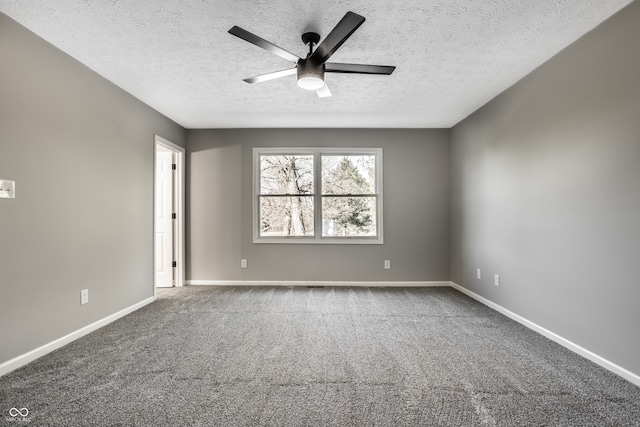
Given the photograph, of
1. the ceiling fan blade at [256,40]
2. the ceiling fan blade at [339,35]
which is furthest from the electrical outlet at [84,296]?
the ceiling fan blade at [339,35]

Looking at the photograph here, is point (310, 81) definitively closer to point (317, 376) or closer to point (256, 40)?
point (256, 40)

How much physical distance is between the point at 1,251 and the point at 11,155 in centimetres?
67

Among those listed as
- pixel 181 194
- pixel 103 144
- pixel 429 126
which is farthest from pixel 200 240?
pixel 429 126

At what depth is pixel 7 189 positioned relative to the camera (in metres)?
2.15

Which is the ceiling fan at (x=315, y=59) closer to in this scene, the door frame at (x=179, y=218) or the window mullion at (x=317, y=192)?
the window mullion at (x=317, y=192)

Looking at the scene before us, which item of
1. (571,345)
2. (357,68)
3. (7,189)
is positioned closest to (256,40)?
Result: (357,68)

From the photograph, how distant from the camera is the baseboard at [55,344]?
213 centimetres

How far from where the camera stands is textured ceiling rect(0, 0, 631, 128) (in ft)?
6.78

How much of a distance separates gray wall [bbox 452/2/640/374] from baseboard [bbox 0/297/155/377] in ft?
13.6

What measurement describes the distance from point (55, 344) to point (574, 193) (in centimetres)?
433

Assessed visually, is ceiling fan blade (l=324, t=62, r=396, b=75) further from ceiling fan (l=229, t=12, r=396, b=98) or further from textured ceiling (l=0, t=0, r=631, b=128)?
textured ceiling (l=0, t=0, r=631, b=128)

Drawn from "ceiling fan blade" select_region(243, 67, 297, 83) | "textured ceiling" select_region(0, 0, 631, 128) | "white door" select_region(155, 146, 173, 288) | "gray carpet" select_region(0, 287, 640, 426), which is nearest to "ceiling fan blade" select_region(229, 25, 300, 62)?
"ceiling fan blade" select_region(243, 67, 297, 83)

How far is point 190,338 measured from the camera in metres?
2.72

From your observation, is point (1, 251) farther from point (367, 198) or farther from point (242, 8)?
point (367, 198)
